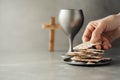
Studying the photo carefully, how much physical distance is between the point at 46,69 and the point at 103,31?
440 mm

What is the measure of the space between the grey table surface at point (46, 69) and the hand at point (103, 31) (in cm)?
10

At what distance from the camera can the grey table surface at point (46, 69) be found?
40.6 inches

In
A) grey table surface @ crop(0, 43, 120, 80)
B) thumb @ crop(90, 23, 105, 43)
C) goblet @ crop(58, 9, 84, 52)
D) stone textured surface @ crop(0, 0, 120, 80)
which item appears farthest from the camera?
stone textured surface @ crop(0, 0, 120, 80)

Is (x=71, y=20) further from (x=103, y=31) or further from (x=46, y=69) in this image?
(x=46, y=69)

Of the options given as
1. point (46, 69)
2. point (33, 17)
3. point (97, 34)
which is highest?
point (33, 17)

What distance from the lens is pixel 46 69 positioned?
3.84 feet

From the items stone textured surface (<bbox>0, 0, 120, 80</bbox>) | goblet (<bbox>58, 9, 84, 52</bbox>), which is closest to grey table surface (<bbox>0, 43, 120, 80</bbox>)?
stone textured surface (<bbox>0, 0, 120, 80</bbox>)

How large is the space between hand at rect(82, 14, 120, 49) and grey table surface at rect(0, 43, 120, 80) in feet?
0.34

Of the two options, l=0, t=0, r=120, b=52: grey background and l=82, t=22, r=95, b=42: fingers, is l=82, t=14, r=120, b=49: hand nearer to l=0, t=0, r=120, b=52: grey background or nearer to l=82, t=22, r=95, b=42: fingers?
l=82, t=22, r=95, b=42: fingers

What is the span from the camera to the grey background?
5.62 feet

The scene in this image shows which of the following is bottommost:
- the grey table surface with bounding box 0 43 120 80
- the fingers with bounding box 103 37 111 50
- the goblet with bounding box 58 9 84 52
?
the grey table surface with bounding box 0 43 120 80

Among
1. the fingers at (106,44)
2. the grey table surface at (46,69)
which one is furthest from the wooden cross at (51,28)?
the fingers at (106,44)

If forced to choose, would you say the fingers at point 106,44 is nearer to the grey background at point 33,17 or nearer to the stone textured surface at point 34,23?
the stone textured surface at point 34,23

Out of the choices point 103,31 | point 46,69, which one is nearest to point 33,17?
point 103,31
